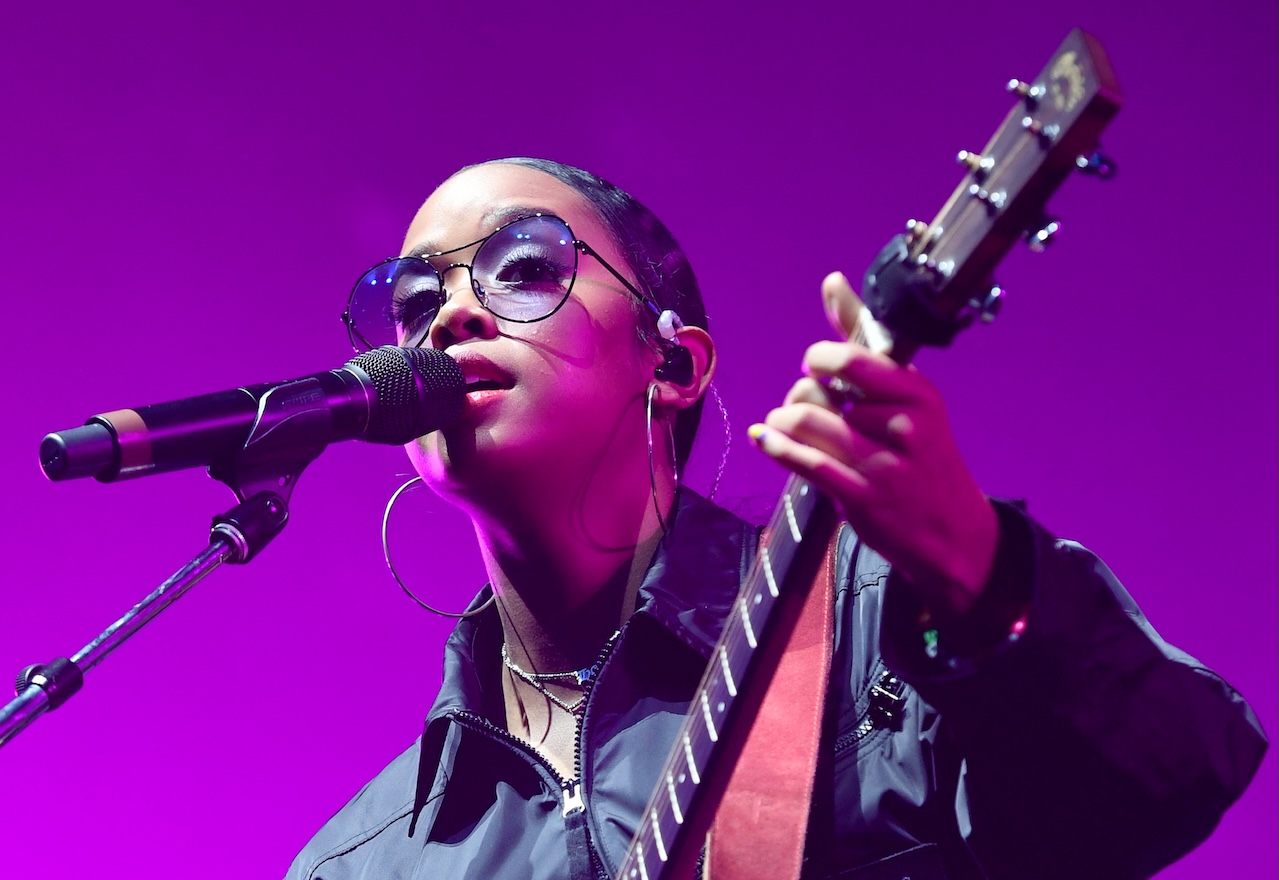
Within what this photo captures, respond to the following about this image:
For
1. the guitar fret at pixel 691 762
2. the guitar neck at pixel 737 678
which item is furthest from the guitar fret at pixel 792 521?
the guitar fret at pixel 691 762

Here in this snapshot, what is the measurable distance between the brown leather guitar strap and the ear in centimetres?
62

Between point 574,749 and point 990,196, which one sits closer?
point 990,196

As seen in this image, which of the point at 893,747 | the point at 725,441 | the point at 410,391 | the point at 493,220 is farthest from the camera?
the point at 725,441

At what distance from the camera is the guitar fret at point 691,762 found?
146cm

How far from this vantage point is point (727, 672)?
1415 millimetres

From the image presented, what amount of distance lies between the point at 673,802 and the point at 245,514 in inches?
25.1

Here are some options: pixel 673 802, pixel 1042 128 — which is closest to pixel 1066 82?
pixel 1042 128

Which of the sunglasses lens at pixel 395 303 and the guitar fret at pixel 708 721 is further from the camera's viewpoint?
the sunglasses lens at pixel 395 303

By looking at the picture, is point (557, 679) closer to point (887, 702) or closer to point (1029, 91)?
point (887, 702)

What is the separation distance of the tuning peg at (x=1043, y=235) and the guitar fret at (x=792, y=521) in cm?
37

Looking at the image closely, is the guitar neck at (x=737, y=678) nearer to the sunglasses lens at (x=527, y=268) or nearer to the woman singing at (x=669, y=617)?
the woman singing at (x=669, y=617)

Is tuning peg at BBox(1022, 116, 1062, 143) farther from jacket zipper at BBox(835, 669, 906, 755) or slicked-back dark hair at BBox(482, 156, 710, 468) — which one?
slicked-back dark hair at BBox(482, 156, 710, 468)

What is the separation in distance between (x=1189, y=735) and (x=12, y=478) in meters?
3.13

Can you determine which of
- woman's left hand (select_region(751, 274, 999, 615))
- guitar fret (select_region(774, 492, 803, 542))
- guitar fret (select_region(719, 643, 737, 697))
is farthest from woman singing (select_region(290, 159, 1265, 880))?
guitar fret (select_region(719, 643, 737, 697))
